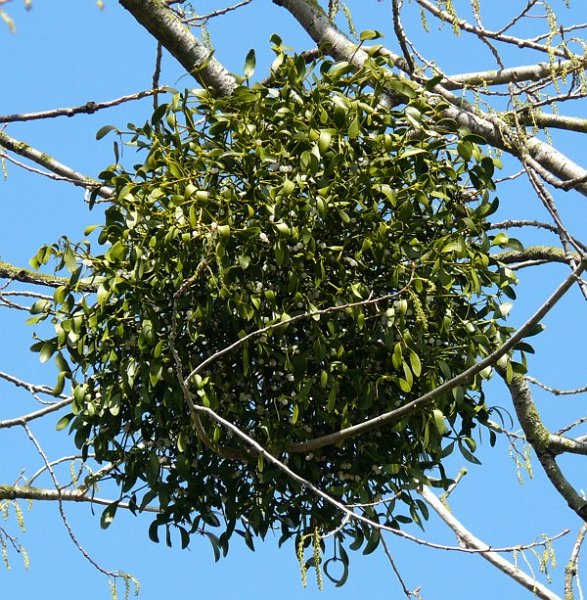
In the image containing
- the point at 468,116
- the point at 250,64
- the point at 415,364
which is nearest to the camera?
the point at 415,364

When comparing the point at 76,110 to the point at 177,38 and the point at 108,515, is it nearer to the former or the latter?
the point at 177,38

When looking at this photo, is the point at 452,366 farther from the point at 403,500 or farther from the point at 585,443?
the point at 585,443

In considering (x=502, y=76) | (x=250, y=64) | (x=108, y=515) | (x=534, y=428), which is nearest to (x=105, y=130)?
(x=250, y=64)

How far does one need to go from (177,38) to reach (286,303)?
110 centimetres

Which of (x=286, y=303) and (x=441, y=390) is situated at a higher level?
(x=286, y=303)

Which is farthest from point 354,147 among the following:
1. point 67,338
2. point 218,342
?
point 67,338

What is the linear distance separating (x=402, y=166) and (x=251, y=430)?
0.72 metres

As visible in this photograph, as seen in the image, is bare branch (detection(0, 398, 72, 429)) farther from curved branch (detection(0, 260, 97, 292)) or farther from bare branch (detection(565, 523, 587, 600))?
bare branch (detection(565, 523, 587, 600))

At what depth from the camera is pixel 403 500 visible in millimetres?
2914

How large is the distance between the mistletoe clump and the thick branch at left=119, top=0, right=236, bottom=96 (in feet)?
1.72

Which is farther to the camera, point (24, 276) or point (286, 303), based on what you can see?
point (24, 276)

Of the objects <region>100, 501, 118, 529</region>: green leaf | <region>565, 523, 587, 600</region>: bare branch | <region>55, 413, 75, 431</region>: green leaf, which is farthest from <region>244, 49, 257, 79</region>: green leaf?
<region>565, 523, 587, 600</region>: bare branch

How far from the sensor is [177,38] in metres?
3.46

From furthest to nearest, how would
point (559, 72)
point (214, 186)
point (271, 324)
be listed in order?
point (559, 72)
point (214, 186)
point (271, 324)
